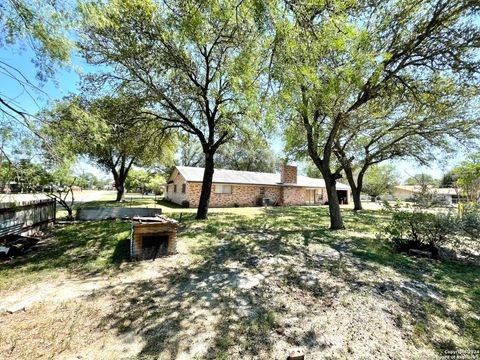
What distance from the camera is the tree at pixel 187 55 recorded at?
4984 millimetres

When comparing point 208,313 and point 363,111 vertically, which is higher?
point 363,111

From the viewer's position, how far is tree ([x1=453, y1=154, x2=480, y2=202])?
23.2 feet

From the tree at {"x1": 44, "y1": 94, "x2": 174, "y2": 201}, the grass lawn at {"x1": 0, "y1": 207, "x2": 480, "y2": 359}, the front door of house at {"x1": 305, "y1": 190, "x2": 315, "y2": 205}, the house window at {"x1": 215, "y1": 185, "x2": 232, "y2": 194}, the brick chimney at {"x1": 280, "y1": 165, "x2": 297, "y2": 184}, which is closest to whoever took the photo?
the grass lawn at {"x1": 0, "y1": 207, "x2": 480, "y2": 359}

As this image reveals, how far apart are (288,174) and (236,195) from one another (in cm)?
683

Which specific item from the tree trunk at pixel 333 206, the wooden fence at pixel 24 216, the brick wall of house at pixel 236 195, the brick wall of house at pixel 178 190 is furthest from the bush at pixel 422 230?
the brick wall of house at pixel 178 190

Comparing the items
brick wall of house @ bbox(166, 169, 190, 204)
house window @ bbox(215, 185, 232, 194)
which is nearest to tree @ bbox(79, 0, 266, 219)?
house window @ bbox(215, 185, 232, 194)

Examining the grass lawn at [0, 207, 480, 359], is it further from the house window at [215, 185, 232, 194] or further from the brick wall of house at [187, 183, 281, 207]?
the house window at [215, 185, 232, 194]

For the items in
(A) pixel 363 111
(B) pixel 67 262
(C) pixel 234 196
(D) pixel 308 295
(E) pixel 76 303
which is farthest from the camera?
(C) pixel 234 196

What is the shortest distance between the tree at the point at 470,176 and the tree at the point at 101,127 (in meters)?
10.5

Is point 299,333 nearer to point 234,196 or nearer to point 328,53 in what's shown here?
point 328,53

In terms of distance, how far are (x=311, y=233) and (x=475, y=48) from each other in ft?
23.1

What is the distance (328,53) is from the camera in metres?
5.02

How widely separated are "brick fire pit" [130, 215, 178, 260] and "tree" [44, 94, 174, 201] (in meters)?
2.27

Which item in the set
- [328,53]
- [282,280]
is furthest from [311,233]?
[328,53]
